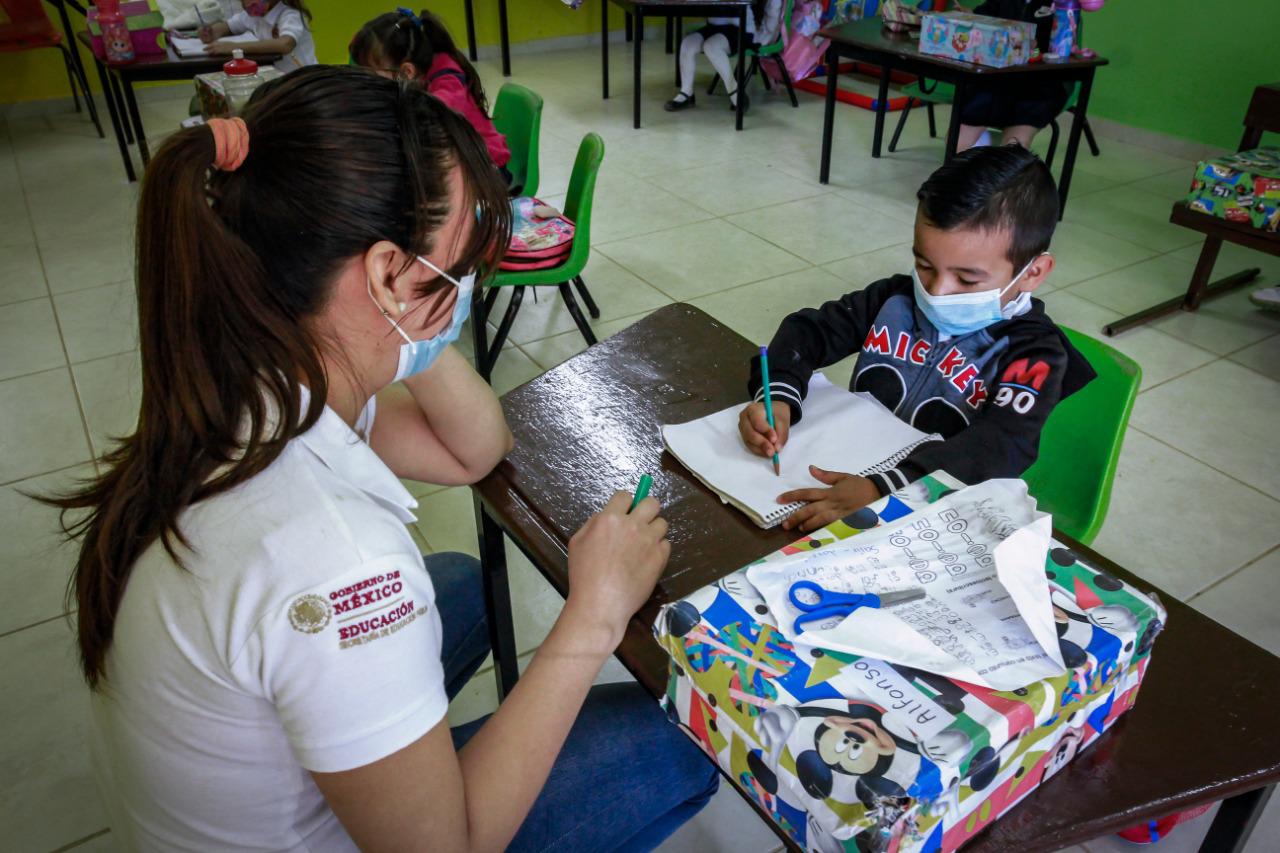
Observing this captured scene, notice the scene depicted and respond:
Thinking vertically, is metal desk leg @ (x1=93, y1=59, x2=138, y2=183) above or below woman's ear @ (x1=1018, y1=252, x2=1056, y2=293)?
below

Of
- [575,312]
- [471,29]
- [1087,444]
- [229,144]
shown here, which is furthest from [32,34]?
[1087,444]

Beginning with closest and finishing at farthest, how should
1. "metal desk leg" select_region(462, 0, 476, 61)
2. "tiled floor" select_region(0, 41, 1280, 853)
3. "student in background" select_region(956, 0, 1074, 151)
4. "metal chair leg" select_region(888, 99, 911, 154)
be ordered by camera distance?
→ "tiled floor" select_region(0, 41, 1280, 853), "student in background" select_region(956, 0, 1074, 151), "metal chair leg" select_region(888, 99, 911, 154), "metal desk leg" select_region(462, 0, 476, 61)

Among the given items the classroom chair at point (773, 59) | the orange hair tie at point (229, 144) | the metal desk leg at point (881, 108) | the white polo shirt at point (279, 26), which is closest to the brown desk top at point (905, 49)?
the metal desk leg at point (881, 108)

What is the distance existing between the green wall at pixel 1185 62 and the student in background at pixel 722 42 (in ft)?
5.52

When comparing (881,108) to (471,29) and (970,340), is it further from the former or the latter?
(970,340)

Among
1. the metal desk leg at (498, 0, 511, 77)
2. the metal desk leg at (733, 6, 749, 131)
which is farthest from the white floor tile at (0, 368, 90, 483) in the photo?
Answer: the metal desk leg at (498, 0, 511, 77)

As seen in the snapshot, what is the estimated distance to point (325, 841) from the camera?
2.67 feet

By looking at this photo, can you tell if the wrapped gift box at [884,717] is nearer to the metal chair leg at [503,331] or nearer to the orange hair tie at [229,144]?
the orange hair tie at [229,144]

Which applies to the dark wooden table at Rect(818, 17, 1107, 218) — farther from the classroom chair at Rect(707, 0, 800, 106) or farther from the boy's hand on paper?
the boy's hand on paper

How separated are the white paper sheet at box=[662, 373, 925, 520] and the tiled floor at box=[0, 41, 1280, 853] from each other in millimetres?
710

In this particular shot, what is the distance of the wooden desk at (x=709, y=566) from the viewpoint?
0.73 metres

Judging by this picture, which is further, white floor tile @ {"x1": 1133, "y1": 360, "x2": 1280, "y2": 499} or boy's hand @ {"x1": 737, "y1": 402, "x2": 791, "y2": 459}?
white floor tile @ {"x1": 1133, "y1": 360, "x2": 1280, "y2": 499}

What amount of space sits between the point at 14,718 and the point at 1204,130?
526 centimetres

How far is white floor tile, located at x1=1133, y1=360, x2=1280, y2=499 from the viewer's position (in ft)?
7.86
